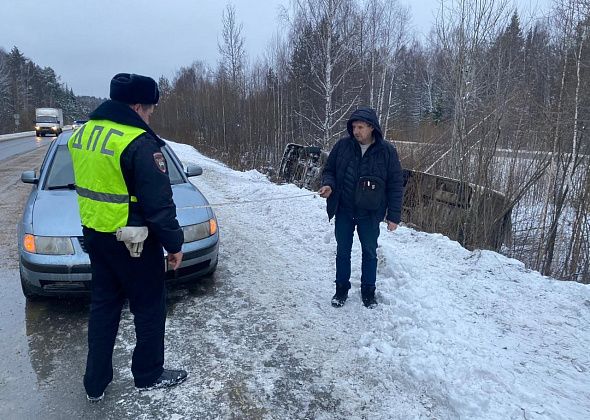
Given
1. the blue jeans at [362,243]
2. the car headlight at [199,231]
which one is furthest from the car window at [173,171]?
the blue jeans at [362,243]

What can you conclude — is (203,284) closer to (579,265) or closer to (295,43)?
(579,265)

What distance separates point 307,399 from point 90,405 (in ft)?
4.64

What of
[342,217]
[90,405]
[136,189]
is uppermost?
[136,189]

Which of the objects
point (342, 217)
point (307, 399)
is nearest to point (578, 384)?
point (307, 399)

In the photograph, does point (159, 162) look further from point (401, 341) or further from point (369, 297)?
point (369, 297)

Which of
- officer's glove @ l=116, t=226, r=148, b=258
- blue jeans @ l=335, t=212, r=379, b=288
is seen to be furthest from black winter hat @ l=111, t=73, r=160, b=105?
blue jeans @ l=335, t=212, r=379, b=288

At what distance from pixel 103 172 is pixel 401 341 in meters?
2.49

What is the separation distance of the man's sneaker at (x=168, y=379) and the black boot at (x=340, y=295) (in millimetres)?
1631

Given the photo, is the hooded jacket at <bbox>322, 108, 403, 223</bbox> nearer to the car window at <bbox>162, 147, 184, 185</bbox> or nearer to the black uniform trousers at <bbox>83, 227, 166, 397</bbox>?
the black uniform trousers at <bbox>83, 227, 166, 397</bbox>

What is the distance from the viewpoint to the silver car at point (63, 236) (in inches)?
143

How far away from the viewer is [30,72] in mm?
75875

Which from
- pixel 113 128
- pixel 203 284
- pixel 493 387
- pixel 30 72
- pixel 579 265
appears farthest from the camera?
pixel 30 72

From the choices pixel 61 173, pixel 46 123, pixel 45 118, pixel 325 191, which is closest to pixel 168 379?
pixel 325 191

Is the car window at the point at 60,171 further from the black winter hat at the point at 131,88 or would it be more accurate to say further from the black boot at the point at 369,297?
the black boot at the point at 369,297
